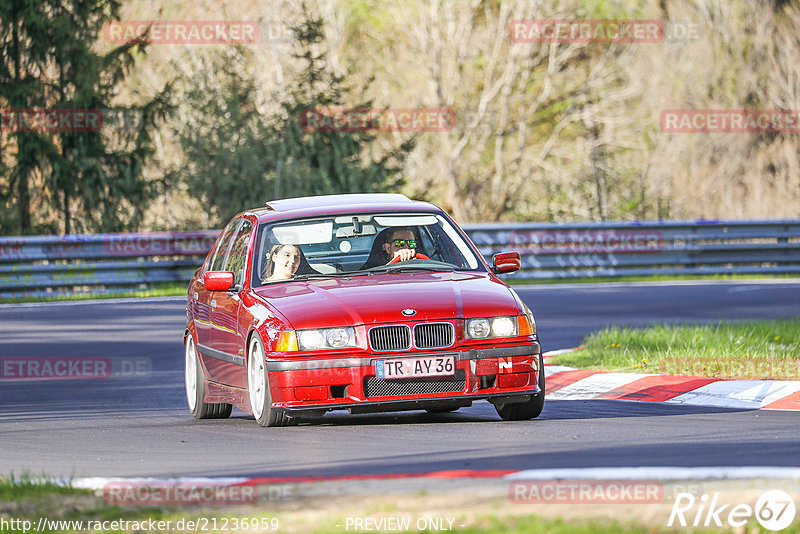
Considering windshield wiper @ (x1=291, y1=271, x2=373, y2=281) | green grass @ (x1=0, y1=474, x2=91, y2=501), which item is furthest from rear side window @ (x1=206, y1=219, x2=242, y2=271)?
green grass @ (x1=0, y1=474, x2=91, y2=501)

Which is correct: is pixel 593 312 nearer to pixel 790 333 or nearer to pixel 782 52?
pixel 790 333

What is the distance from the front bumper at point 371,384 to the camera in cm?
892

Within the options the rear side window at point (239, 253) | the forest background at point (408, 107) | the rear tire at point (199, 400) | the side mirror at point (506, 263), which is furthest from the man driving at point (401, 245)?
the forest background at point (408, 107)

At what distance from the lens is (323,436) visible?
343 inches

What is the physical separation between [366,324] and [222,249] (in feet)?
9.74

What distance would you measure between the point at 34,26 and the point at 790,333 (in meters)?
19.6

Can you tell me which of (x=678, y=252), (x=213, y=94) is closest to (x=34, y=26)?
(x=213, y=94)

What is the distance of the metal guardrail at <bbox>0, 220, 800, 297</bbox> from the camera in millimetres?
22297

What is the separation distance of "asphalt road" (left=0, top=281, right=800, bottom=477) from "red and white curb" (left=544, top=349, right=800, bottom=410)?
1.14 ft

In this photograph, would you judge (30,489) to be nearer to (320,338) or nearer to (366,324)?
(320,338)

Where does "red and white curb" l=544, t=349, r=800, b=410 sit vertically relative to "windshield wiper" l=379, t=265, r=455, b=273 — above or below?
below

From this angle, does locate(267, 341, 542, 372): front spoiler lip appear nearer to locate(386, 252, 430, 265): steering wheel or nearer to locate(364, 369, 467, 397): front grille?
locate(364, 369, 467, 397): front grille

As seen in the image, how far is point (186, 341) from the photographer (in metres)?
11.7

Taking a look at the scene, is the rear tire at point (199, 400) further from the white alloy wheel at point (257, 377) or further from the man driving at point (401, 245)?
the man driving at point (401, 245)
